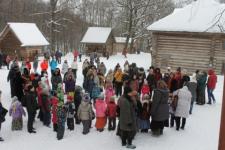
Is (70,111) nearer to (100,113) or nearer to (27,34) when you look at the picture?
(100,113)

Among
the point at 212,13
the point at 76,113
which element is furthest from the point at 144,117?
the point at 212,13

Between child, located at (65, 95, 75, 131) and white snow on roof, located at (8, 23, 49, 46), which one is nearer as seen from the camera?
child, located at (65, 95, 75, 131)

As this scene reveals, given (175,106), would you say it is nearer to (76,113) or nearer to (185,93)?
(185,93)

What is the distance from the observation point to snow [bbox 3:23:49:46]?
3669cm

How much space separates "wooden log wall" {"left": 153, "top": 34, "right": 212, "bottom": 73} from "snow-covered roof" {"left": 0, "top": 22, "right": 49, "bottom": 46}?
51.5 ft

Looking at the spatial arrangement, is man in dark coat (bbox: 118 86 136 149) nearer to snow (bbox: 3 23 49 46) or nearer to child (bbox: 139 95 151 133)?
child (bbox: 139 95 151 133)

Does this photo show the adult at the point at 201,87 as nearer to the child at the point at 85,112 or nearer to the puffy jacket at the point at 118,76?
the puffy jacket at the point at 118,76

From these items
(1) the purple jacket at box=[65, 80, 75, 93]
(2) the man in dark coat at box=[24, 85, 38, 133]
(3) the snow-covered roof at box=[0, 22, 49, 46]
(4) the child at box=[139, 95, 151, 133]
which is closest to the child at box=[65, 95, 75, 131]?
(2) the man in dark coat at box=[24, 85, 38, 133]

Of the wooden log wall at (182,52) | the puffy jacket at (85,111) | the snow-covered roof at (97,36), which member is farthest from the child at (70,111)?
the snow-covered roof at (97,36)

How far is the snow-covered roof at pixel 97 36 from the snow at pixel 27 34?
11.7m

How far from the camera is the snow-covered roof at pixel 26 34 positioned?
36688mm

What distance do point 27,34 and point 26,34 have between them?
15 centimetres

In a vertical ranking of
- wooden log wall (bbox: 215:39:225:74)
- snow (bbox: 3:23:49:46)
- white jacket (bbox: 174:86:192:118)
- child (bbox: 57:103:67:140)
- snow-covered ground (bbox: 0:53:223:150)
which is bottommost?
snow-covered ground (bbox: 0:53:223:150)

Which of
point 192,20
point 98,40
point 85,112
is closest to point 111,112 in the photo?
point 85,112
